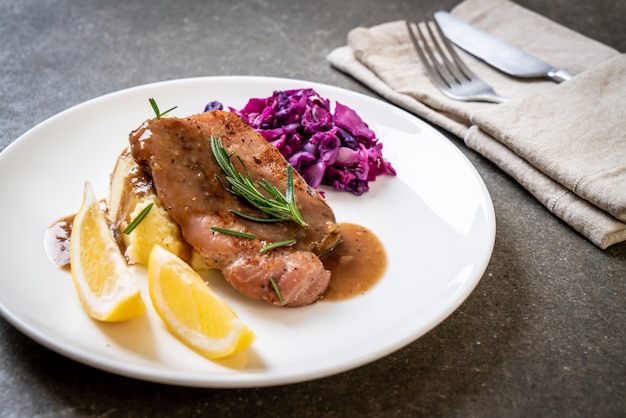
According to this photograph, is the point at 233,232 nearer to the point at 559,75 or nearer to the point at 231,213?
the point at 231,213

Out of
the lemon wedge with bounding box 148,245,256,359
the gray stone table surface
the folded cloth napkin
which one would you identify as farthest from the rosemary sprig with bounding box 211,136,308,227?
the folded cloth napkin

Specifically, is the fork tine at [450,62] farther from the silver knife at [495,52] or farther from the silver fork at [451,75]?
the silver knife at [495,52]

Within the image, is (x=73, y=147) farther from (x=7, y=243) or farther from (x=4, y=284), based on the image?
(x=4, y=284)

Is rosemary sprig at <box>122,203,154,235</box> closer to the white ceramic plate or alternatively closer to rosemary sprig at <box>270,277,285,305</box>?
the white ceramic plate

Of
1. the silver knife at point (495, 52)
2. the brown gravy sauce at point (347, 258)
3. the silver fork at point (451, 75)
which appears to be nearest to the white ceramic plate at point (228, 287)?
the brown gravy sauce at point (347, 258)

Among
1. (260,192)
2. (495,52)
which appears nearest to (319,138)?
(260,192)

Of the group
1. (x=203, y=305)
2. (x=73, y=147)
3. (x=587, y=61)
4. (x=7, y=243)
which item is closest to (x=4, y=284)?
(x=7, y=243)
